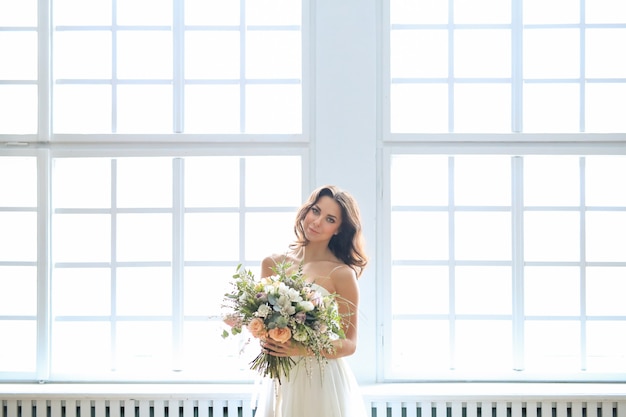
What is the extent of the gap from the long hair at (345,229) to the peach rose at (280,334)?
0.69 metres

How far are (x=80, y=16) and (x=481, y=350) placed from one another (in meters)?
3.08

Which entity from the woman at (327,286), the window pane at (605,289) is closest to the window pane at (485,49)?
the window pane at (605,289)

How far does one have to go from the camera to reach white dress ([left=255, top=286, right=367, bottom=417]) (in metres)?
3.23

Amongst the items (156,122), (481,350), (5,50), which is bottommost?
(481,350)

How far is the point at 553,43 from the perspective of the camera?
4.29 meters

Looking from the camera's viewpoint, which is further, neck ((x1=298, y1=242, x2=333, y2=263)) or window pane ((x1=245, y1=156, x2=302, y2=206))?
window pane ((x1=245, y1=156, x2=302, y2=206))

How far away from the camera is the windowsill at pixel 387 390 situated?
13.1ft

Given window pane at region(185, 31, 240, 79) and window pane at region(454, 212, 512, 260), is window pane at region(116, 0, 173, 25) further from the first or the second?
window pane at region(454, 212, 512, 260)

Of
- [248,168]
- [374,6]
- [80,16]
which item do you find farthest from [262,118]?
[80,16]

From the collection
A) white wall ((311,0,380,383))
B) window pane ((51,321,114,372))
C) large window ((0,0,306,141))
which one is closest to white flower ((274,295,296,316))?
white wall ((311,0,380,383))

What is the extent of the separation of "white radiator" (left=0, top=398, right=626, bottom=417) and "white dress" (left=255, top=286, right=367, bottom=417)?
724 mm

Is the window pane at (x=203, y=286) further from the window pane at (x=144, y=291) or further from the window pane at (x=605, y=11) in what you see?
the window pane at (x=605, y=11)

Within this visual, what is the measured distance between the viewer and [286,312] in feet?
9.52

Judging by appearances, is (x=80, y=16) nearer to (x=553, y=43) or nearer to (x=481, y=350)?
(x=553, y=43)
